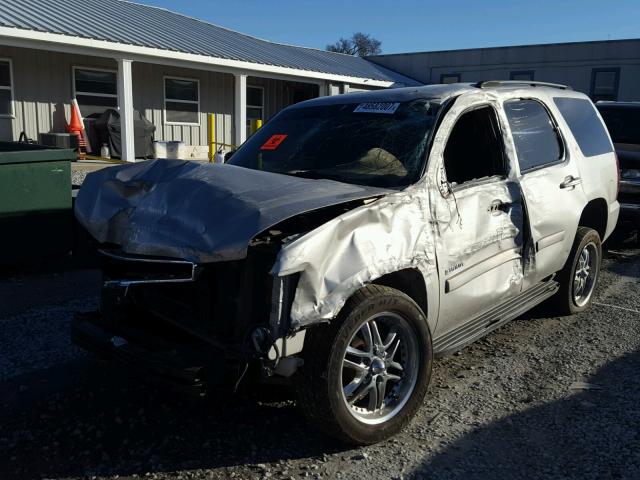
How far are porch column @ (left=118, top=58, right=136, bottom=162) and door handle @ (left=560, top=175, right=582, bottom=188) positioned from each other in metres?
11.7

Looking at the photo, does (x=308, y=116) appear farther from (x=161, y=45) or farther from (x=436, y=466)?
(x=161, y=45)

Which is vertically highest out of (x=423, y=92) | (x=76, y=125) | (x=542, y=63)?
(x=542, y=63)

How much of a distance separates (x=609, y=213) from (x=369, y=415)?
3.61 meters

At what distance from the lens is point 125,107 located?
46.7 ft

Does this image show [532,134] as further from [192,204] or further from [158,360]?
[158,360]

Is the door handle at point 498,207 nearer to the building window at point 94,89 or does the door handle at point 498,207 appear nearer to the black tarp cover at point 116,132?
the black tarp cover at point 116,132

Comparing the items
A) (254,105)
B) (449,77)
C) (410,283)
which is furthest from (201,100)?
(410,283)

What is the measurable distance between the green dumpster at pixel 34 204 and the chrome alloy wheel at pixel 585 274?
16.5 feet

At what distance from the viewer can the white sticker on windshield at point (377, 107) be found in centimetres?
402

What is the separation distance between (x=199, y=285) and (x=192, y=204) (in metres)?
0.41

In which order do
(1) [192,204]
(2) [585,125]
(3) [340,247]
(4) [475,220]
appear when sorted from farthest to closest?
(2) [585,125] < (4) [475,220] < (1) [192,204] < (3) [340,247]

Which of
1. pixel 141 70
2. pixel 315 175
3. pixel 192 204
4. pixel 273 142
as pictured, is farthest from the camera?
pixel 141 70

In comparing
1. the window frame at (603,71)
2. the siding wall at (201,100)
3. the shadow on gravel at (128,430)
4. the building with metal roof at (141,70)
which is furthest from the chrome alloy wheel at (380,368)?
the window frame at (603,71)

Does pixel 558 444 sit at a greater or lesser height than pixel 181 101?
lesser
